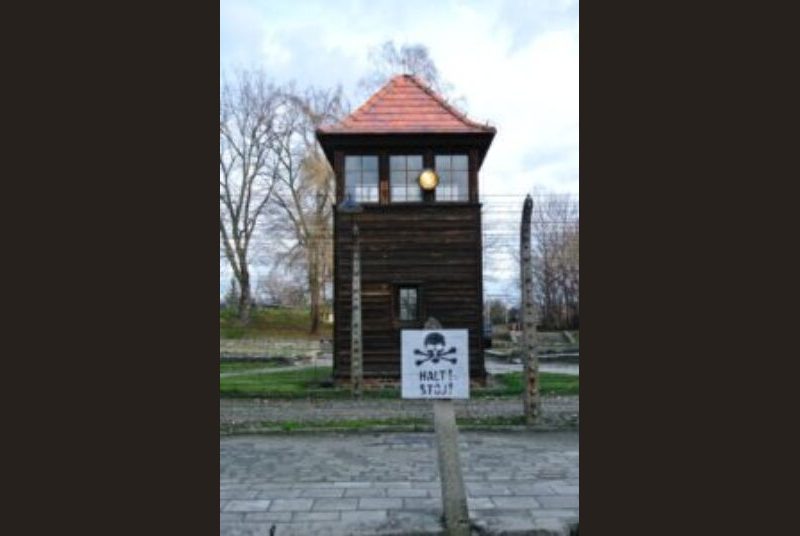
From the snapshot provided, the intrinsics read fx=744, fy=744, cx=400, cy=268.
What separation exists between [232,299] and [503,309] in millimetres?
18291

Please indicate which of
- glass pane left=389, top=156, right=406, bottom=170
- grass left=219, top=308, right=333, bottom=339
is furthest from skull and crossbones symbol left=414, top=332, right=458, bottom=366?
grass left=219, top=308, right=333, bottom=339

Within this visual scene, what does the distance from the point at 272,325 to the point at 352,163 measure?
26724mm

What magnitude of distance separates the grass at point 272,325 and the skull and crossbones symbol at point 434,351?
108ft

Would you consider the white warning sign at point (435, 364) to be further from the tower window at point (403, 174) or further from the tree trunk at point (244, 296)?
the tree trunk at point (244, 296)

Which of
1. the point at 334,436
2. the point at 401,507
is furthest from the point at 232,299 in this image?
the point at 401,507

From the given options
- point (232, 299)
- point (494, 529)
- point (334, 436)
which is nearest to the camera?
point (494, 529)

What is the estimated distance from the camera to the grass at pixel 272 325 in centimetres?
3959

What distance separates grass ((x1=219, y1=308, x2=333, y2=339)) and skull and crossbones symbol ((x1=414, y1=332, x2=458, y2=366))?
3300 cm

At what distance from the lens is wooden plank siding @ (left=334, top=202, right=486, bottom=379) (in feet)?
57.2

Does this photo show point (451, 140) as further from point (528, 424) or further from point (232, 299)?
point (232, 299)

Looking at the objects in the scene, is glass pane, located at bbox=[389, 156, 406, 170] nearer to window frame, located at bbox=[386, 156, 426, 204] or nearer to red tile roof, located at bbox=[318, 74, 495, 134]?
window frame, located at bbox=[386, 156, 426, 204]

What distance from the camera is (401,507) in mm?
6004

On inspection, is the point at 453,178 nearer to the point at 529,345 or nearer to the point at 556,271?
the point at 529,345

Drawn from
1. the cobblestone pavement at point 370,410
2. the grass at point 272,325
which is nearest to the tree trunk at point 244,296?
the grass at point 272,325
